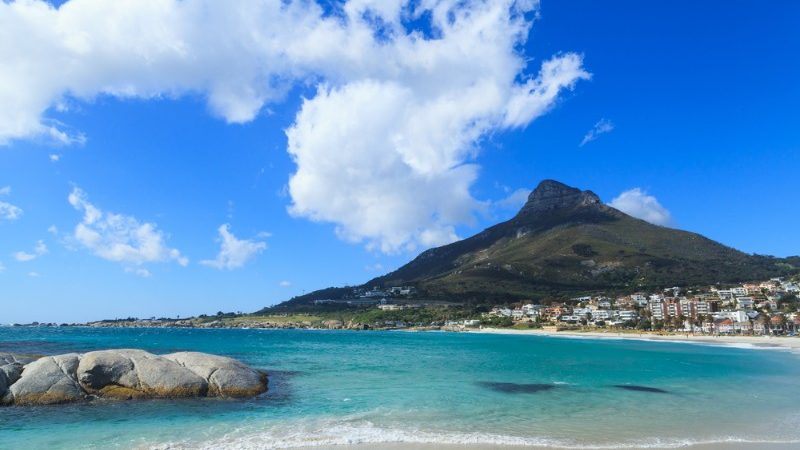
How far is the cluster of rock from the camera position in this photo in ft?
83.2

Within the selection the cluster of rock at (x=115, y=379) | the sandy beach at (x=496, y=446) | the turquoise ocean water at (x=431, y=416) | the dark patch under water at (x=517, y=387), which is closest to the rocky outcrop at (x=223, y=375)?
the cluster of rock at (x=115, y=379)

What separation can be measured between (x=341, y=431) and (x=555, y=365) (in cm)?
3856

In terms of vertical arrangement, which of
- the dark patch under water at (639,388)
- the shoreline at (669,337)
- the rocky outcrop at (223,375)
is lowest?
the shoreline at (669,337)

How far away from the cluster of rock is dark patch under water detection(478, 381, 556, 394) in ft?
48.3

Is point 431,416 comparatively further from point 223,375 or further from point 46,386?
point 46,386

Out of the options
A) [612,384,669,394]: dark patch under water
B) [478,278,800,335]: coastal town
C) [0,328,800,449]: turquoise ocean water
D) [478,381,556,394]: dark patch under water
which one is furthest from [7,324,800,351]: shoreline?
[478,381,556,394]: dark patch under water

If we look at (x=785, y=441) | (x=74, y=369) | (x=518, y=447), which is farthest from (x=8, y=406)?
(x=785, y=441)

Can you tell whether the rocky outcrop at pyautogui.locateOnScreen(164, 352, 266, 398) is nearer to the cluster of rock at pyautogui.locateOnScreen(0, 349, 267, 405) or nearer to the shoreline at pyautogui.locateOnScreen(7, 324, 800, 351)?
the cluster of rock at pyautogui.locateOnScreen(0, 349, 267, 405)

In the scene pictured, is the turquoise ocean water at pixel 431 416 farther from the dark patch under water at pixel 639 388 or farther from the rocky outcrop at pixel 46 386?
the rocky outcrop at pixel 46 386

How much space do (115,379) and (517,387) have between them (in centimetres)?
2394

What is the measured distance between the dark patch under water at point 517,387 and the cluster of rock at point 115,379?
48.3 ft

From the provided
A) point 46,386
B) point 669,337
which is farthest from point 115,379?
Result: point 669,337

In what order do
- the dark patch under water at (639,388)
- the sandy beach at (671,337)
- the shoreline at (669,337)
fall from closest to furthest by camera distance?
1. the dark patch under water at (639,388)
2. the shoreline at (669,337)
3. the sandy beach at (671,337)

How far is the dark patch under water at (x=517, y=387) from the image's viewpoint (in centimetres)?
3262
